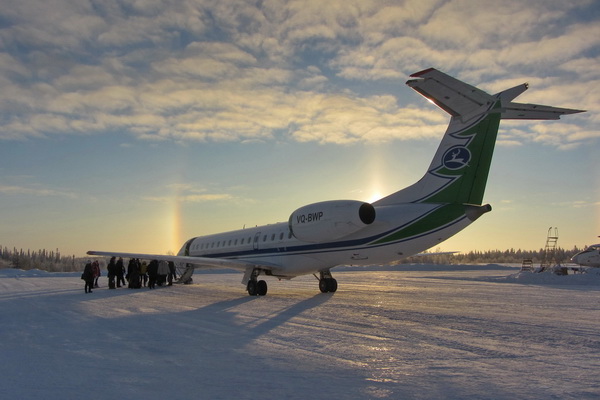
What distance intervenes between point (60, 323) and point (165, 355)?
14.4ft

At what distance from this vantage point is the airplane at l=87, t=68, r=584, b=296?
40.8 feet

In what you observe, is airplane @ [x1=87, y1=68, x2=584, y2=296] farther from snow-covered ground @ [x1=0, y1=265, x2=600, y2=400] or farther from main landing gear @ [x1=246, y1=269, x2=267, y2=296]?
snow-covered ground @ [x1=0, y1=265, x2=600, y2=400]

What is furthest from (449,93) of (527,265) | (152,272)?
(527,265)

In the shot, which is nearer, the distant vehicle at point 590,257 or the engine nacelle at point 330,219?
the engine nacelle at point 330,219

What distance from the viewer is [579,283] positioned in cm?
2236

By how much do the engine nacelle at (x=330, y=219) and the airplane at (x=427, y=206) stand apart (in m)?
0.03

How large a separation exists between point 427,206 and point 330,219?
2.97 m

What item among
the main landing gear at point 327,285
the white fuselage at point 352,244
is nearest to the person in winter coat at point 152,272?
the white fuselage at point 352,244

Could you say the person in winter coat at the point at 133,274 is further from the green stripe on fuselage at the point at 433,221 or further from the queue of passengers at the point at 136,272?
the green stripe on fuselage at the point at 433,221

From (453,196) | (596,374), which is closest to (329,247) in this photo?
(453,196)

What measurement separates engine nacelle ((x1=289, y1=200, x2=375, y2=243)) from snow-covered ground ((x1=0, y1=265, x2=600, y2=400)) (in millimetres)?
3129

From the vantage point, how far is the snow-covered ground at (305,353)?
15.2 ft

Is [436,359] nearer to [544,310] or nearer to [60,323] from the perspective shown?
[544,310]

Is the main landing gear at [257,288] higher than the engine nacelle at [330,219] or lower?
lower
